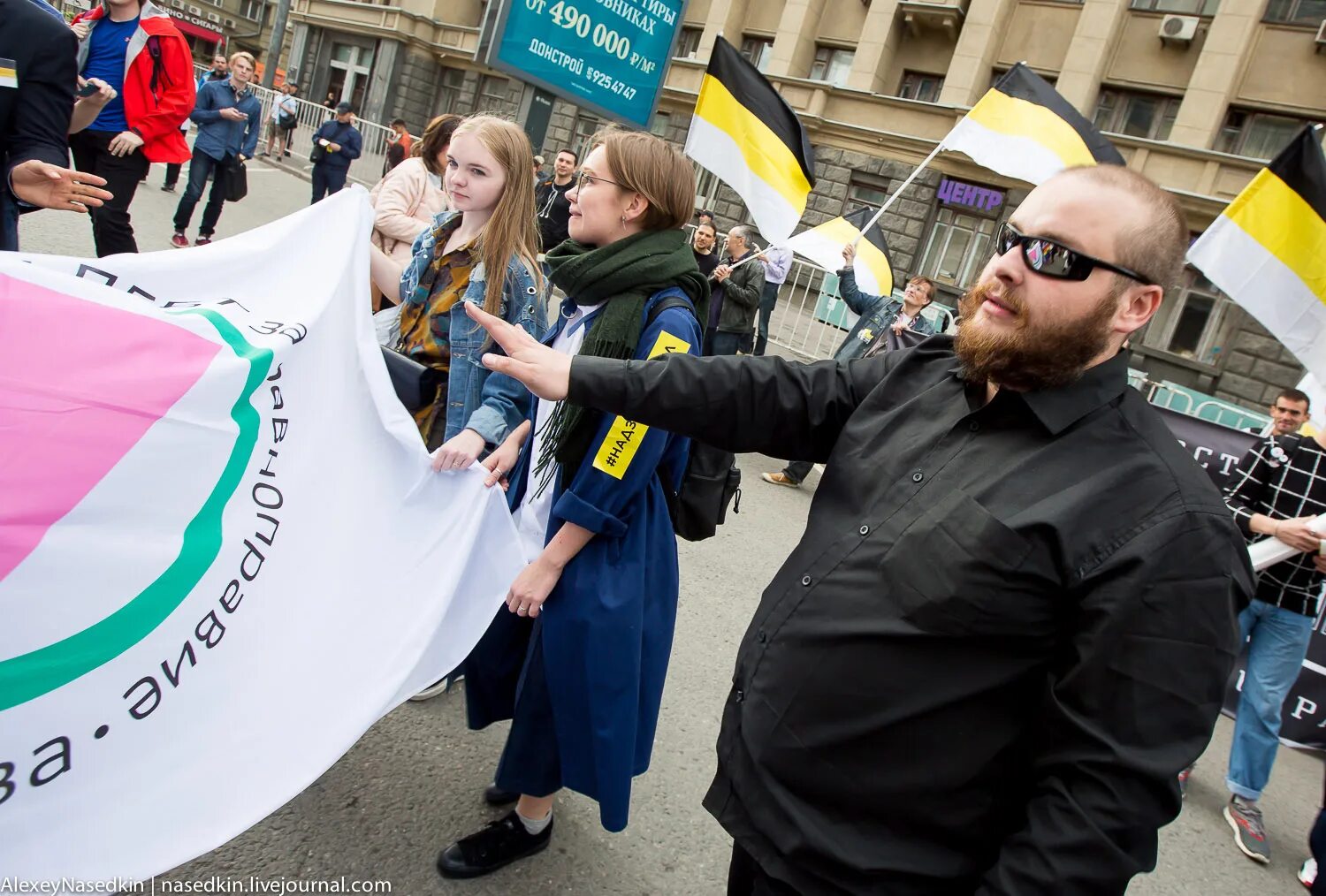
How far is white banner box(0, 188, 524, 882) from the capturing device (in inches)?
52.8

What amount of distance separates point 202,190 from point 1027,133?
7.67 m

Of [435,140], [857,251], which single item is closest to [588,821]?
[435,140]

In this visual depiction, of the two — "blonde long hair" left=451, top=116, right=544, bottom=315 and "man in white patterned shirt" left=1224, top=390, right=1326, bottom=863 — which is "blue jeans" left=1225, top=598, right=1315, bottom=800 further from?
"blonde long hair" left=451, top=116, right=544, bottom=315

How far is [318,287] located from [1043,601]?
1.99 m

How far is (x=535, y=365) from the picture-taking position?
1.50m

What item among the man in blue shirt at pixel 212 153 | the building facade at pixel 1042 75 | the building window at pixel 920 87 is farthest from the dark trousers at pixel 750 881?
the building window at pixel 920 87

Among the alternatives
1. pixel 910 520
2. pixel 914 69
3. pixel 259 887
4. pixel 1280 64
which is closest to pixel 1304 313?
pixel 910 520

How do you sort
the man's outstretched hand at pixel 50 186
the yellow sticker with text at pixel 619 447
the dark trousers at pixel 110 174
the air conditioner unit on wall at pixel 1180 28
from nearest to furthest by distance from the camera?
the yellow sticker with text at pixel 619 447 → the man's outstretched hand at pixel 50 186 → the dark trousers at pixel 110 174 → the air conditioner unit on wall at pixel 1180 28

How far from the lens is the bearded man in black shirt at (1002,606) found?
1098 mm

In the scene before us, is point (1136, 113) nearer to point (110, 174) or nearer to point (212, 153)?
point (212, 153)

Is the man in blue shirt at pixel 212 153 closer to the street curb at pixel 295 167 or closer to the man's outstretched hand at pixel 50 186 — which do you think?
the man's outstretched hand at pixel 50 186

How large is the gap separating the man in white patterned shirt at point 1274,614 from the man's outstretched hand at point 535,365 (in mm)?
3546

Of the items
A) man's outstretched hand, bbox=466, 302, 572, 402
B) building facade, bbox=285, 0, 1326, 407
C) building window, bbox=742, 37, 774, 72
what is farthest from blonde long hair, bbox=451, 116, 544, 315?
building window, bbox=742, 37, 774, 72

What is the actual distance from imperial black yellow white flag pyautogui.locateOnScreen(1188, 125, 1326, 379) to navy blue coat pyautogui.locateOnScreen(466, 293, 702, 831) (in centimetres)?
400
